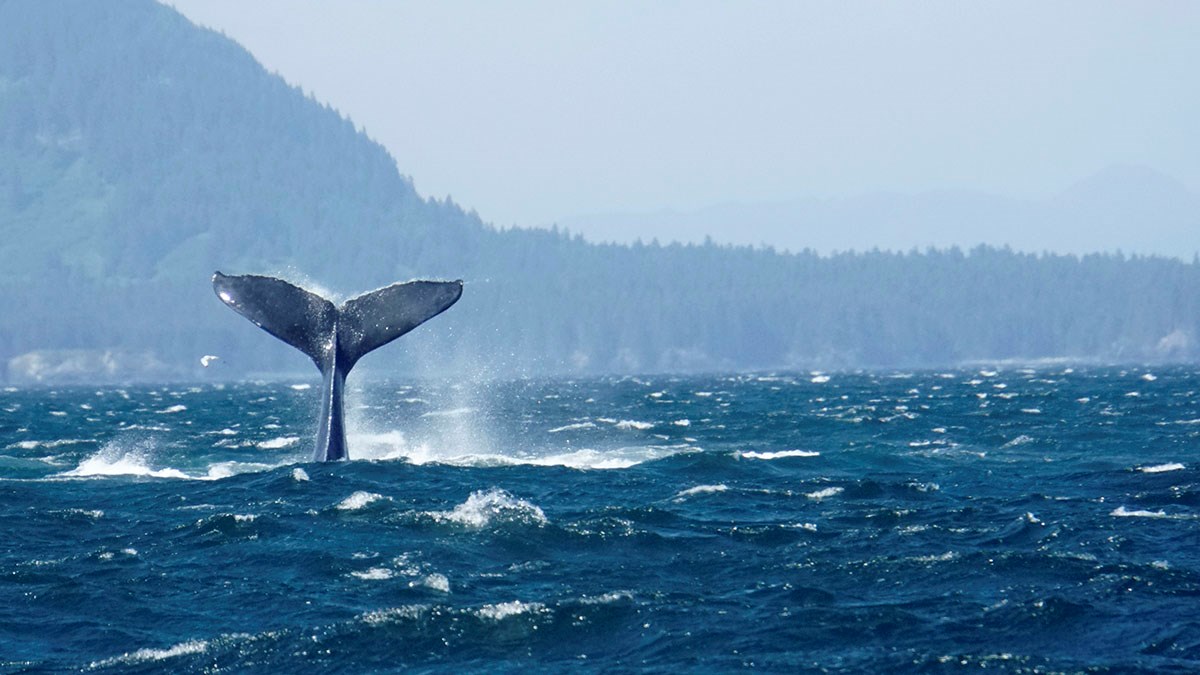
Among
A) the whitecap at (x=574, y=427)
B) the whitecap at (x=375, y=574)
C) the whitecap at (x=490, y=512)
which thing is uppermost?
the whitecap at (x=490, y=512)

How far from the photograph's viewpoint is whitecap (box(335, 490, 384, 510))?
24203 mm

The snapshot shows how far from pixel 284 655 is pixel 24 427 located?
130 ft

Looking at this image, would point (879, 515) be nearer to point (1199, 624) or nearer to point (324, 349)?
point (1199, 624)

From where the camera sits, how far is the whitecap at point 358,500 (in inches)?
953

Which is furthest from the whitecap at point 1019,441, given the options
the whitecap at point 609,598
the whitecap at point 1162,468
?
the whitecap at point 609,598

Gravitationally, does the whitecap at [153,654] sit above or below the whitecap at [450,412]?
above

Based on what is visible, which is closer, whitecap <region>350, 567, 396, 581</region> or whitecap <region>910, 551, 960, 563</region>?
whitecap <region>350, 567, 396, 581</region>

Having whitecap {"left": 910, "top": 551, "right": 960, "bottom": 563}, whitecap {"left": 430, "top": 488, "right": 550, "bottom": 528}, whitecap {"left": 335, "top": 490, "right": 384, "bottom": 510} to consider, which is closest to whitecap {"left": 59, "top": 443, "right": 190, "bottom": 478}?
whitecap {"left": 335, "top": 490, "right": 384, "bottom": 510}

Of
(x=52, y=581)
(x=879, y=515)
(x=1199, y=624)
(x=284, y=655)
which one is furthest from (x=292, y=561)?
(x=1199, y=624)

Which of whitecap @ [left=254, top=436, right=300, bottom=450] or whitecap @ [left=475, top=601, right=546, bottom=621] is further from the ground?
whitecap @ [left=254, top=436, right=300, bottom=450]

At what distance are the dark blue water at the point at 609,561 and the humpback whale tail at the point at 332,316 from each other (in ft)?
5.91

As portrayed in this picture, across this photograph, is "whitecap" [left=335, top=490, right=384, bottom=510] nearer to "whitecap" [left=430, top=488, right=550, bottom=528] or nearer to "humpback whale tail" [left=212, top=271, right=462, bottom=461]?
"whitecap" [left=430, top=488, right=550, bottom=528]

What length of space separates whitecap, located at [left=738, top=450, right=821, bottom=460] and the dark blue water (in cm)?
31

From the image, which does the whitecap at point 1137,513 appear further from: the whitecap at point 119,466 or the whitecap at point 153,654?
the whitecap at point 119,466
